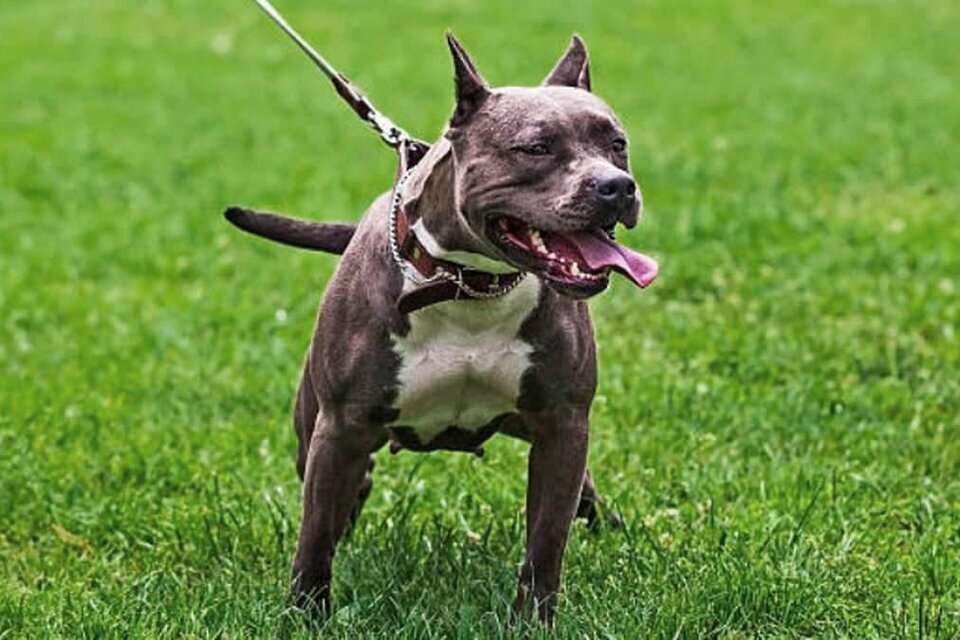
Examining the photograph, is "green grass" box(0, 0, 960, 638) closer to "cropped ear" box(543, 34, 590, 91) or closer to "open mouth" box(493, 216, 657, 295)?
"open mouth" box(493, 216, 657, 295)

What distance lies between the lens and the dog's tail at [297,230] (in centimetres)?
435

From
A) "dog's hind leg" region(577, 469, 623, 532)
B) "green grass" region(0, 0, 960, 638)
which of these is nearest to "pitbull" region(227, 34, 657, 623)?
"green grass" region(0, 0, 960, 638)

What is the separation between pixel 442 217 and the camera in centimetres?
360

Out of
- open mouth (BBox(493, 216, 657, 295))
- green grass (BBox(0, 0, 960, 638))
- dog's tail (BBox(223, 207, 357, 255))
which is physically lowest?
green grass (BBox(0, 0, 960, 638))

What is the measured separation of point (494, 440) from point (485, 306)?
182 centimetres

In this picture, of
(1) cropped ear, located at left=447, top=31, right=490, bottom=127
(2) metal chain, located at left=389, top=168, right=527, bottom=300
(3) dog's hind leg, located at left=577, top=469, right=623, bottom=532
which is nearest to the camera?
(1) cropped ear, located at left=447, top=31, right=490, bottom=127

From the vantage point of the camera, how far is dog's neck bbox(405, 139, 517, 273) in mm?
3559

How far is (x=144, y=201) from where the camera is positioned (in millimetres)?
9102

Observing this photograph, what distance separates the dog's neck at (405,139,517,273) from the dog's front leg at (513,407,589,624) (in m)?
0.39

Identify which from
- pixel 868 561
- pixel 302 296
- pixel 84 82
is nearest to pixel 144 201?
pixel 302 296

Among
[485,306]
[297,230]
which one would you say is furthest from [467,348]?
[297,230]

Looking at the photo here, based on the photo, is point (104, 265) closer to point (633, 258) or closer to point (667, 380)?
point (667, 380)

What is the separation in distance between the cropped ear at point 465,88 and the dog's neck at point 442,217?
82mm

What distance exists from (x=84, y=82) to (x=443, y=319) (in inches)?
367
